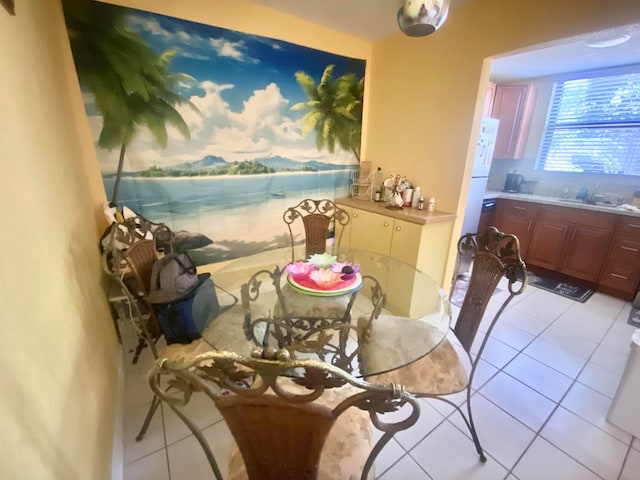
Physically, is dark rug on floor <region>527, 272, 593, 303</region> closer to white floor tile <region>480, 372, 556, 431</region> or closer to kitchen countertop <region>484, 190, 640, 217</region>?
kitchen countertop <region>484, 190, 640, 217</region>

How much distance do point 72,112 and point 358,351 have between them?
2.21 m

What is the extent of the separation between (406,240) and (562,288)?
217cm

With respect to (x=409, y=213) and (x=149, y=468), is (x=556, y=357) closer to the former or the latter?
(x=409, y=213)

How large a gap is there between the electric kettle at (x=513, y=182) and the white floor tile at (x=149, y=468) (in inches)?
181

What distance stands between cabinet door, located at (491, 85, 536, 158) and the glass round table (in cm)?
288

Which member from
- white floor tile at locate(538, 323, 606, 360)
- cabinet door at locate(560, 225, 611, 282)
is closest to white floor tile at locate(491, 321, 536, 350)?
white floor tile at locate(538, 323, 606, 360)

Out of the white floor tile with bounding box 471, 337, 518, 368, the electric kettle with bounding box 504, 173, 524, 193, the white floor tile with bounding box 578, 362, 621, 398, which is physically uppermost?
the electric kettle with bounding box 504, 173, 524, 193

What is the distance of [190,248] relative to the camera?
2.27m

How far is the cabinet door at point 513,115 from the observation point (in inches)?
134

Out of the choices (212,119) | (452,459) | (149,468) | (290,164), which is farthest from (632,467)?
(212,119)

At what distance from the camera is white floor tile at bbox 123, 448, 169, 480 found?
1.20 metres

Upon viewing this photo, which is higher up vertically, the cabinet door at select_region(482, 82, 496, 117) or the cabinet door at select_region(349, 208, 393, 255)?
the cabinet door at select_region(482, 82, 496, 117)

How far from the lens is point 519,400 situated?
1.61 metres

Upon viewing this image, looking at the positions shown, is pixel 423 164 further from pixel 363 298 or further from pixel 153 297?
pixel 153 297
